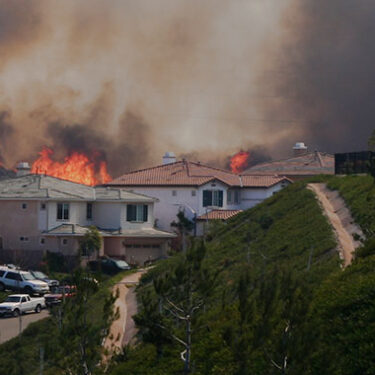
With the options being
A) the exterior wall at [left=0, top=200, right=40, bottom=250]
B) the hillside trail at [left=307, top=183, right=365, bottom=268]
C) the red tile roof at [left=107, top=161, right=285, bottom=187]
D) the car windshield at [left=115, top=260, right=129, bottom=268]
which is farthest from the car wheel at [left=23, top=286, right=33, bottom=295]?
the red tile roof at [left=107, top=161, right=285, bottom=187]

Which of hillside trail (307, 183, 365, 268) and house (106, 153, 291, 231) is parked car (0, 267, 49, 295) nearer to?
hillside trail (307, 183, 365, 268)

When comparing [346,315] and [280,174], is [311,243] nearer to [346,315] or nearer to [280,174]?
[346,315]

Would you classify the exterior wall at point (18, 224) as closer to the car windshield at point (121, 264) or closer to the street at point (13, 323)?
the car windshield at point (121, 264)

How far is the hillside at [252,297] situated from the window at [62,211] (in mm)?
18088

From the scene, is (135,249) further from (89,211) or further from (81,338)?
(81,338)

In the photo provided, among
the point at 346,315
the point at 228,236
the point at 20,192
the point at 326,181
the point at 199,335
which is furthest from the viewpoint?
the point at 20,192

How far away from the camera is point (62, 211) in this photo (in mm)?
61938

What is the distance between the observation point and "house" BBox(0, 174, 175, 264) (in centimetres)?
6034

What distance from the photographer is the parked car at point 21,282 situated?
48875 millimetres

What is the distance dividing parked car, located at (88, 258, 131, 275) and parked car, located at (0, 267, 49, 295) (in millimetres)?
6303

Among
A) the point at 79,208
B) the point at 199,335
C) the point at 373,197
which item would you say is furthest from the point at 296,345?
the point at 79,208

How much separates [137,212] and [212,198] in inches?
355

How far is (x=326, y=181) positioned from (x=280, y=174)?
126ft

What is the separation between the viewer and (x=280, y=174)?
274 ft
